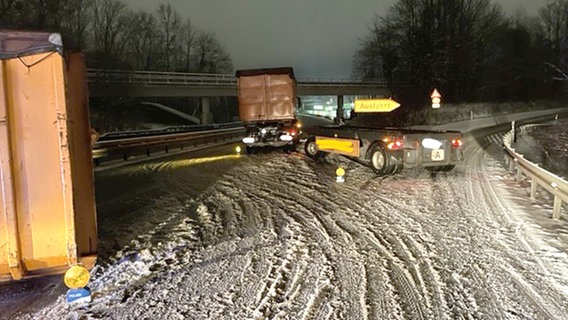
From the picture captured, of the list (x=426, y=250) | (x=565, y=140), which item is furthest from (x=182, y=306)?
(x=565, y=140)

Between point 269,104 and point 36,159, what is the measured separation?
15.4 m

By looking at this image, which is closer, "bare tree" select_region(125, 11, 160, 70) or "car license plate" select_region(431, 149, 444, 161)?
"car license plate" select_region(431, 149, 444, 161)

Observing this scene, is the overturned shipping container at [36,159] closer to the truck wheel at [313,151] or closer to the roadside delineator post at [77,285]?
the roadside delineator post at [77,285]

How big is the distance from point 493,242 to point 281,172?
7.81m

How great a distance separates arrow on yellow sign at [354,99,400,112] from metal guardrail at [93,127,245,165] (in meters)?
8.65

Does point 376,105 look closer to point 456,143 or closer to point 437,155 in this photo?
point 456,143

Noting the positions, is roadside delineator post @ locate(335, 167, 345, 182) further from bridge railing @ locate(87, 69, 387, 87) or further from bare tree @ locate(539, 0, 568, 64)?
bare tree @ locate(539, 0, 568, 64)

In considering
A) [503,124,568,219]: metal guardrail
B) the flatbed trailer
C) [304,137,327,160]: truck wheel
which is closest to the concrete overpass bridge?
[304,137,327,160]: truck wheel

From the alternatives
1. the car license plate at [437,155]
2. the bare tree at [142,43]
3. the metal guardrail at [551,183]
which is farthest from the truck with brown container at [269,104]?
the bare tree at [142,43]

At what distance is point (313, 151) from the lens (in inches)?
658

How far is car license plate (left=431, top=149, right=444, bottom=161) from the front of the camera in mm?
11938

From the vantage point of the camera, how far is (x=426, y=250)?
20.2 ft

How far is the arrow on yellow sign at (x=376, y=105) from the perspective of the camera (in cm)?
1530

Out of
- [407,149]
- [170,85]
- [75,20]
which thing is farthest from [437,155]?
[75,20]
